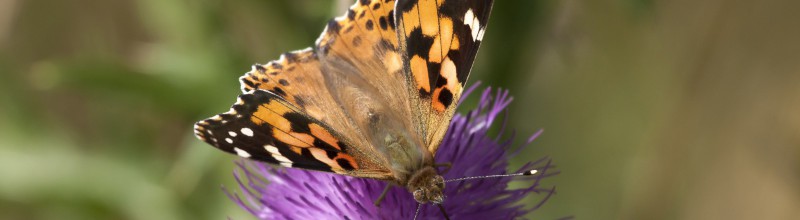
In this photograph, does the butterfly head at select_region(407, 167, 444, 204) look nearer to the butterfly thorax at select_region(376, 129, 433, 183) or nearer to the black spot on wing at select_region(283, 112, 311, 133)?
the butterfly thorax at select_region(376, 129, 433, 183)

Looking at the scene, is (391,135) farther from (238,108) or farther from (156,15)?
Answer: (156,15)

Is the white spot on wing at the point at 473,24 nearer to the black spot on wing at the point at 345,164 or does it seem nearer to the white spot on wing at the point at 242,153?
the black spot on wing at the point at 345,164

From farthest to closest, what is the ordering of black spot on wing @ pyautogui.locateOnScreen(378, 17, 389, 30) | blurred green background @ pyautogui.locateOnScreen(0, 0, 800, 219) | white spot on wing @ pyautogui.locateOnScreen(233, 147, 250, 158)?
blurred green background @ pyautogui.locateOnScreen(0, 0, 800, 219) → black spot on wing @ pyautogui.locateOnScreen(378, 17, 389, 30) → white spot on wing @ pyautogui.locateOnScreen(233, 147, 250, 158)

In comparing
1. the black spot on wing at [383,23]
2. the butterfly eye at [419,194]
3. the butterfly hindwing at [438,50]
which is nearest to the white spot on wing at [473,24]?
the butterfly hindwing at [438,50]

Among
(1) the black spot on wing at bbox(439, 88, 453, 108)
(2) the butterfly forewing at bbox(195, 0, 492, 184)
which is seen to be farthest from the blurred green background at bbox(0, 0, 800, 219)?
(1) the black spot on wing at bbox(439, 88, 453, 108)

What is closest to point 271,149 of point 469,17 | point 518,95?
point 469,17
